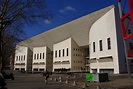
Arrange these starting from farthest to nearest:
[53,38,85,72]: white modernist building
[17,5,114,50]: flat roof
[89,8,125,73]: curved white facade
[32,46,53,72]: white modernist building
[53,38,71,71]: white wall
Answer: [32,46,53,72]: white modernist building
[53,38,71,71]: white wall
[53,38,85,72]: white modernist building
[17,5,114,50]: flat roof
[89,8,125,73]: curved white facade

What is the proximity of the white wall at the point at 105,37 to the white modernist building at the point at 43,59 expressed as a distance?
118ft

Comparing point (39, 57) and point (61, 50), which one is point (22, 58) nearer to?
point (39, 57)

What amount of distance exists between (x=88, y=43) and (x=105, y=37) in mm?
13774

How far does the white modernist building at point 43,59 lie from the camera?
87.3m

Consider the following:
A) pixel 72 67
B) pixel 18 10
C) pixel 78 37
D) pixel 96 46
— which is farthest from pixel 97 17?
pixel 18 10

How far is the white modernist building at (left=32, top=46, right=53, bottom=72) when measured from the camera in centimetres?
8731

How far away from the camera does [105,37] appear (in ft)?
164

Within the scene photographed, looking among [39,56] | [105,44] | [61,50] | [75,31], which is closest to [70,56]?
[61,50]

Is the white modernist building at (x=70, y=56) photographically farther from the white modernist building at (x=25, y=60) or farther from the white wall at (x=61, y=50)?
the white modernist building at (x=25, y=60)

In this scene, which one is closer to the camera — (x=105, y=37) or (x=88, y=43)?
(x=105, y=37)

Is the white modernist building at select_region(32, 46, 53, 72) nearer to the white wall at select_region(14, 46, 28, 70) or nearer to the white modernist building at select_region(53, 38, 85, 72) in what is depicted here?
the white wall at select_region(14, 46, 28, 70)

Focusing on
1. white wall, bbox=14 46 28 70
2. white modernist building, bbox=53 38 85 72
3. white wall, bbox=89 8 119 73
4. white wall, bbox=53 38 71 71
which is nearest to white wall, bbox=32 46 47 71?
white wall, bbox=14 46 28 70

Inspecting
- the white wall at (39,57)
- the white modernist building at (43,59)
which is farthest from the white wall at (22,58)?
the white modernist building at (43,59)

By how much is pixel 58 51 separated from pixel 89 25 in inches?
950
